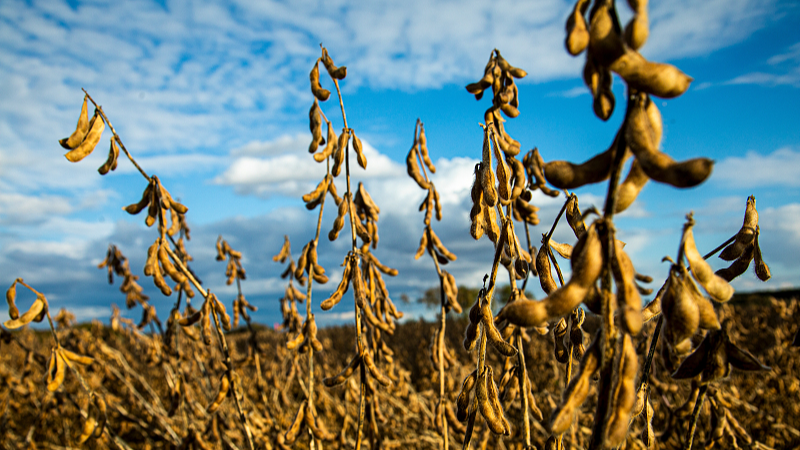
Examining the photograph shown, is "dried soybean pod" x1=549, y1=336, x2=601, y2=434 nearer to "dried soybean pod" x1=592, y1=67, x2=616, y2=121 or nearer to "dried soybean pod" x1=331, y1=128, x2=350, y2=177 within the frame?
"dried soybean pod" x1=592, y1=67, x2=616, y2=121

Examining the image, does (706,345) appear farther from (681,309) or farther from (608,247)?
(608,247)

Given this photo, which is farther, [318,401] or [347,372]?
[318,401]

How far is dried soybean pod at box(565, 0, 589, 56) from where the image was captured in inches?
25.3

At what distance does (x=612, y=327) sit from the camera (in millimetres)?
680

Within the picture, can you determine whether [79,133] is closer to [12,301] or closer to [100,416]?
[12,301]

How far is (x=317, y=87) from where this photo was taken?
→ 2.03m

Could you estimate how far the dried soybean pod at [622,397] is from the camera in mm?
656

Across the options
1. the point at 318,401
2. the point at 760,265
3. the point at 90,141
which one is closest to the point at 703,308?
the point at 760,265

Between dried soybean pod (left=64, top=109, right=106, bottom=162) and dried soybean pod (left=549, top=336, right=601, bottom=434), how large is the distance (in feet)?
6.15

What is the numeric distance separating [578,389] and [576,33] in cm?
50

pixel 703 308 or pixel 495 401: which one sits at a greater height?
pixel 703 308

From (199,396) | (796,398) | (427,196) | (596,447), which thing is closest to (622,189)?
(596,447)

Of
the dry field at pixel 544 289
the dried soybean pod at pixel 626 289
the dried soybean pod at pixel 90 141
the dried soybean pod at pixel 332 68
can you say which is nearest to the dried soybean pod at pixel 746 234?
the dry field at pixel 544 289

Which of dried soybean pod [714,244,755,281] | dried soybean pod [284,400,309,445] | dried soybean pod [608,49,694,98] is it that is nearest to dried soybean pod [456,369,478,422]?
dried soybean pod [714,244,755,281]
